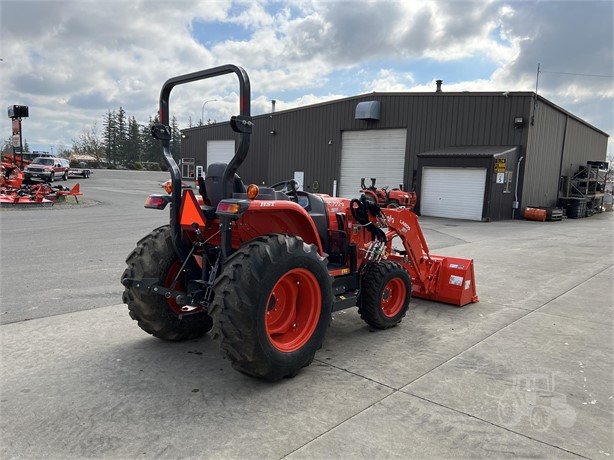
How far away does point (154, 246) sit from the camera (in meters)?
3.92

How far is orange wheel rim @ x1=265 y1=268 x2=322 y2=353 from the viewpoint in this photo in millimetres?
3644

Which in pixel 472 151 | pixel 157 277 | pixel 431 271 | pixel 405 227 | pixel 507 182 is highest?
pixel 472 151

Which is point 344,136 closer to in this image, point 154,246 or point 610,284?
point 610,284

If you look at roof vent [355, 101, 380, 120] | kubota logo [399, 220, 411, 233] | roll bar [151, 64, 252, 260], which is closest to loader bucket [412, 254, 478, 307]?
kubota logo [399, 220, 411, 233]

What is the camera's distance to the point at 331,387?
3412mm

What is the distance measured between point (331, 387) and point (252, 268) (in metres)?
1.09

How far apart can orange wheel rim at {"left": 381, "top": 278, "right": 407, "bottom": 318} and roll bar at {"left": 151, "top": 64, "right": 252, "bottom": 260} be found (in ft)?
7.19

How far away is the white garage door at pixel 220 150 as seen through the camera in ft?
105

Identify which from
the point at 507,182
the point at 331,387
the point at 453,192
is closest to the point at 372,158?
the point at 453,192

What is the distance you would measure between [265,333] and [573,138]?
91.0 feet

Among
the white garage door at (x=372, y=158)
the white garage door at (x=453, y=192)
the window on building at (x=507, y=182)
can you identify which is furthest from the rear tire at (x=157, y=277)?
the white garage door at (x=372, y=158)

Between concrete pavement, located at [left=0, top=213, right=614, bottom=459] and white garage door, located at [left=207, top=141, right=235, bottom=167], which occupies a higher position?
white garage door, located at [left=207, top=141, right=235, bottom=167]

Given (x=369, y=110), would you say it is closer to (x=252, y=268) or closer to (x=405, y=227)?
(x=405, y=227)

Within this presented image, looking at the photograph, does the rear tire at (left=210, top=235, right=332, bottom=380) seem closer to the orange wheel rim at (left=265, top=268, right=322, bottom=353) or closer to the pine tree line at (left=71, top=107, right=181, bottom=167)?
the orange wheel rim at (left=265, top=268, right=322, bottom=353)
